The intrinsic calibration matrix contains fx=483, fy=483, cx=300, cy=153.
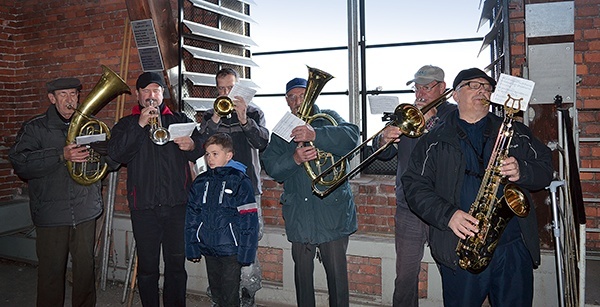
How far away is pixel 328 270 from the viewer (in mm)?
3434

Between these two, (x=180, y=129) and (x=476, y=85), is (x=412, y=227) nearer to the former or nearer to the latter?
(x=476, y=85)

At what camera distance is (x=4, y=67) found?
19.4 ft

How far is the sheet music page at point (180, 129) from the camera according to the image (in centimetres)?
337

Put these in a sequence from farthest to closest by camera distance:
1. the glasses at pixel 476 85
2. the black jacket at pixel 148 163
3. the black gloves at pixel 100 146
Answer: the black gloves at pixel 100 146
the black jacket at pixel 148 163
the glasses at pixel 476 85

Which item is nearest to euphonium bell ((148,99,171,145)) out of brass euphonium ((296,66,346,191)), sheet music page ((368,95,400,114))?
brass euphonium ((296,66,346,191))

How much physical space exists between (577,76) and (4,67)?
6.15m

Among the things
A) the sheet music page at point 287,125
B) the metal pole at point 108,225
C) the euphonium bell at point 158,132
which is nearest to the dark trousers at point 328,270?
the sheet music page at point 287,125

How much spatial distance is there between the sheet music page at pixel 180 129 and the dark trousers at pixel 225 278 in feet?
2.92

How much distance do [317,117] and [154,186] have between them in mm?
1314

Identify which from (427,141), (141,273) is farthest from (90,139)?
(427,141)

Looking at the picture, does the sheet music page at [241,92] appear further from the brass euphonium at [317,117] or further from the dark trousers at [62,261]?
the dark trousers at [62,261]

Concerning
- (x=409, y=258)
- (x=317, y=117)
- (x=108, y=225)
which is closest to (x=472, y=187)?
(x=409, y=258)

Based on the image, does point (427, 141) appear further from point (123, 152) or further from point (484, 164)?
point (123, 152)

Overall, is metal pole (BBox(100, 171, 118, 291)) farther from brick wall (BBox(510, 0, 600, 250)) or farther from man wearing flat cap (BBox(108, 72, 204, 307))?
brick wall (BBox(510, 0, 600, 250))
